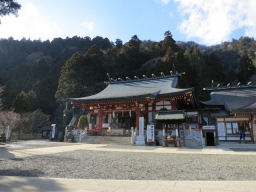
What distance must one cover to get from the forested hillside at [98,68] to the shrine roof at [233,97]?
6.25 metres

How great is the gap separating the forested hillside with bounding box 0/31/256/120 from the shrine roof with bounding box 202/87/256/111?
6.25 meters

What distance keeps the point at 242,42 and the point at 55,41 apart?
73.1m

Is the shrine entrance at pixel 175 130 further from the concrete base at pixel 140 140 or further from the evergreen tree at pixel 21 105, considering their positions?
the evergreen tree at pixel 21 105

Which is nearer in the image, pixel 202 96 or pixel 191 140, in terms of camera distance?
pixel 191 140

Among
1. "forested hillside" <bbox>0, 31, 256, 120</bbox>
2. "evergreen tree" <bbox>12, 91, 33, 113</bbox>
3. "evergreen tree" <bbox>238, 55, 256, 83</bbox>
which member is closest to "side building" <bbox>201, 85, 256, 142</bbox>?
"forested hillside" <bbox>0, 31, 256, 120</bbox>

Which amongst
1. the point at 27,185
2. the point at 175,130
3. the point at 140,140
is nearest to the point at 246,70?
the point at 175,130

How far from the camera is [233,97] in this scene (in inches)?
826

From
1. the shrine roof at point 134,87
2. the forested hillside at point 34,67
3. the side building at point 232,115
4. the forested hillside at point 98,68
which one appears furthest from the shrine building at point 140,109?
the forested hillside at point 34,67

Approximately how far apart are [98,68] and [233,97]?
30662mm

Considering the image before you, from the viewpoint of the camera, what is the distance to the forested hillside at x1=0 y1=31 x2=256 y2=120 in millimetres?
35291

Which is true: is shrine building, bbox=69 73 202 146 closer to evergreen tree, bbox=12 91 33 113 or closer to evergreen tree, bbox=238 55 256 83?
evergreen tree, bbox=12 91 33 113

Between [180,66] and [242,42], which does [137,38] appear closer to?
[180,66]

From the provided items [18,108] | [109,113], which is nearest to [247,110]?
[109,113]

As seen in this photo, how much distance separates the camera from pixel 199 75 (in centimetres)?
3438
